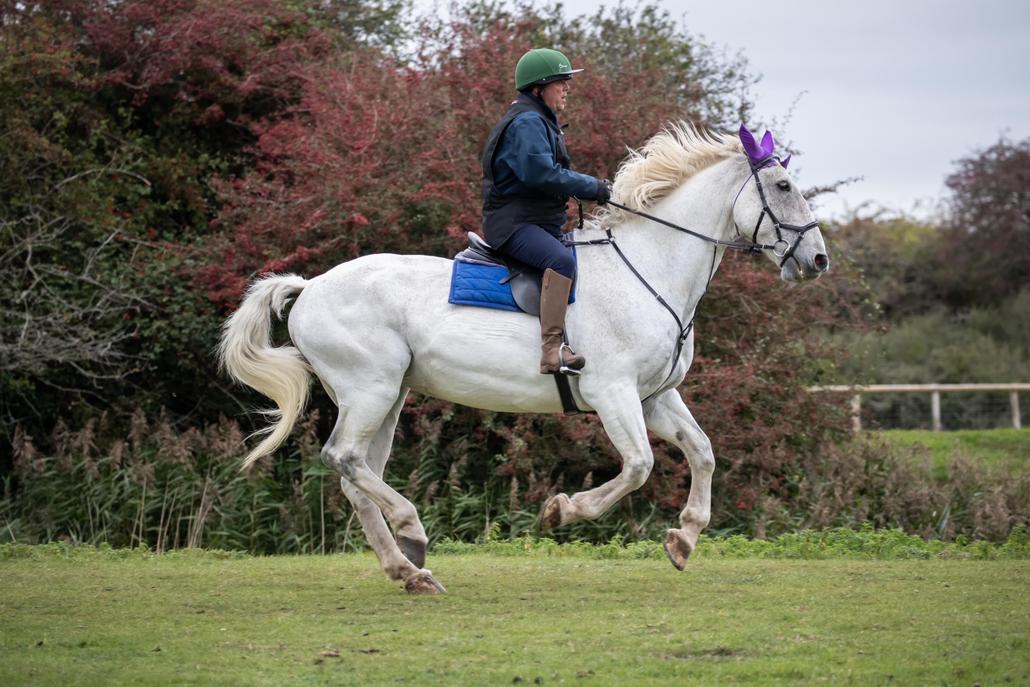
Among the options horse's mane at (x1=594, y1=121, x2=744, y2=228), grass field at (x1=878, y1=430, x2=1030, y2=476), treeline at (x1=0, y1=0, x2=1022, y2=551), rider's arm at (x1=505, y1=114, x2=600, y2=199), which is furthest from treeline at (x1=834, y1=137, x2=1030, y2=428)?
rider's arm at (x1=505, y1=114, x2=600, y2=199)

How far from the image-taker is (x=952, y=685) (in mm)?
5172

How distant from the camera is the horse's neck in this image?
7859 mm

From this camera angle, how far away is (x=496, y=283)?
7.77m

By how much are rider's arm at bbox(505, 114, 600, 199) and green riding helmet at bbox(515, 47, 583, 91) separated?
26cm

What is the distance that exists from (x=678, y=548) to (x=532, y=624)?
56.3 inches

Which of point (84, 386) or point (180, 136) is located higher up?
point (180, 136)

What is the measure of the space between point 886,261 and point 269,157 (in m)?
23.4

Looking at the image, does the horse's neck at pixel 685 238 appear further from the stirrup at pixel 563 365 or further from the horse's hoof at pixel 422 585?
the horse's hoof at pixel 422 585

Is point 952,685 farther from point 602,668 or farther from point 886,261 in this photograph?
point 886,261

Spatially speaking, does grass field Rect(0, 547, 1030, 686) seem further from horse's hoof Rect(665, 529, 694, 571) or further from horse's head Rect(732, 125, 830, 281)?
horse's head Rect(732, 125, 830, 281)

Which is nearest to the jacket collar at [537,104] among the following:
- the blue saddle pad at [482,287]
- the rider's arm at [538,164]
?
the rider's arm at [538,164]

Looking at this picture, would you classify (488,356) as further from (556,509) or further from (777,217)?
(777,217)

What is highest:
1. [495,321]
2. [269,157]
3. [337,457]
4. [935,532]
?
[269,157]

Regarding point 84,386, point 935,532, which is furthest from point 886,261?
point 84,386
